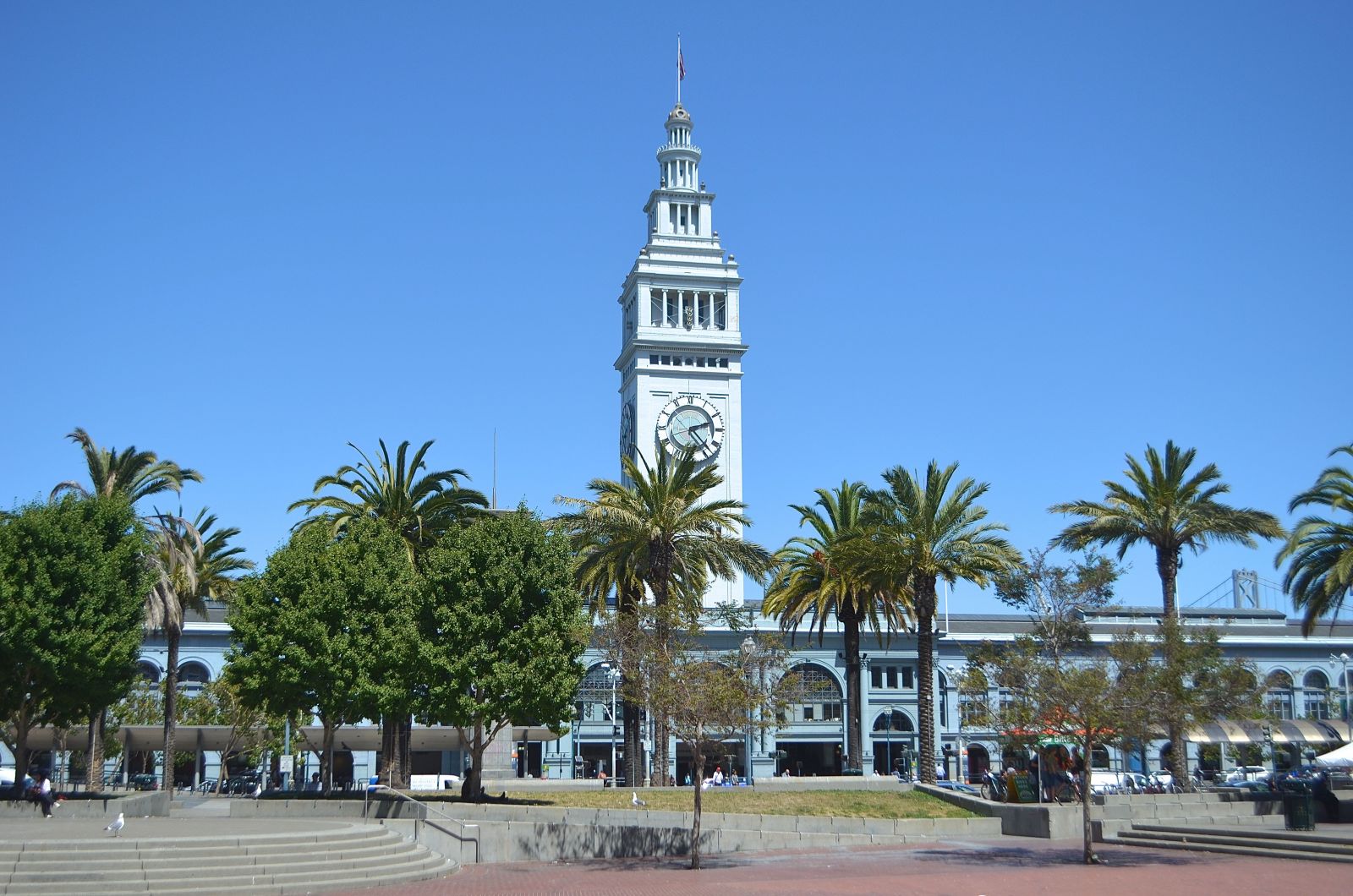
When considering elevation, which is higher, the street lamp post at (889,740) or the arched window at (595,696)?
the arched window at (595,696)

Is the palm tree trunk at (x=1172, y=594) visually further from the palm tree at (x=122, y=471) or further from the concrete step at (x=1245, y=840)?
the palm tree at (x=122, y=471)

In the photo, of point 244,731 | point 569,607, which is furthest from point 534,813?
point 244,731

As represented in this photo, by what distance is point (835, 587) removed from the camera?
50.5 m

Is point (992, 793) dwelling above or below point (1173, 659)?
below

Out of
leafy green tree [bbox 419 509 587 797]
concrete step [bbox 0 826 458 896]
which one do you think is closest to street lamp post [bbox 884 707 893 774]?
leafy green tree [bbox 419 509 587 797]

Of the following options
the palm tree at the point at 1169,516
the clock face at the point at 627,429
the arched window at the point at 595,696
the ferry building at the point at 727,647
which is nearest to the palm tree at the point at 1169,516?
the palm tree at the point at 1169,516

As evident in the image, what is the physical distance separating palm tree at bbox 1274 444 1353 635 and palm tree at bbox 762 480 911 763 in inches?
554

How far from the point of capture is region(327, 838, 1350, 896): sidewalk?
89.2ft

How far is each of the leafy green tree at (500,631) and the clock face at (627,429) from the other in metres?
51.8

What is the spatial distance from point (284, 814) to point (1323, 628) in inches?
3220

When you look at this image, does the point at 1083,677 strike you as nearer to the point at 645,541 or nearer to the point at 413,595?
the point at 645,541

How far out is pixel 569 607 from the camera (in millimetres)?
41344

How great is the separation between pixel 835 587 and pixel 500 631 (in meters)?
15.6

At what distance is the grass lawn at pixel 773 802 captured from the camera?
40.4 metres
